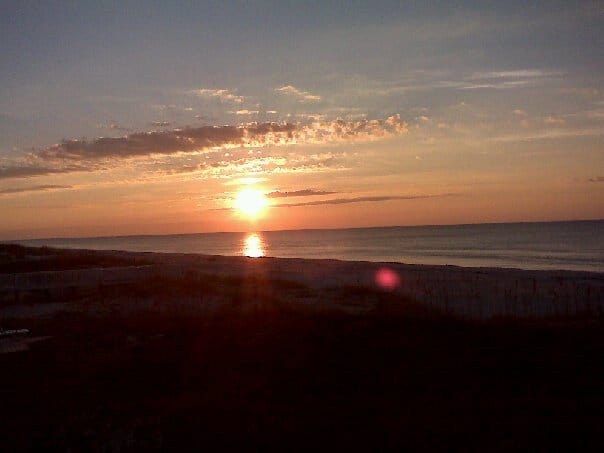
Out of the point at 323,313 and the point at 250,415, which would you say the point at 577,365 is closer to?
the point at 250,415

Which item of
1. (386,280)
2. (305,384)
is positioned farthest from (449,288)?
(305,384)

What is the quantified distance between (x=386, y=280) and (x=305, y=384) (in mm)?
22663

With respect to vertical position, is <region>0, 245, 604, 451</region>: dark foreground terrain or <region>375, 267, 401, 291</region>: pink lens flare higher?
<region>0, 245, 604, 451</region>: dark foreground terrain

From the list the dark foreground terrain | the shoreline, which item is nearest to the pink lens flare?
the shoreline

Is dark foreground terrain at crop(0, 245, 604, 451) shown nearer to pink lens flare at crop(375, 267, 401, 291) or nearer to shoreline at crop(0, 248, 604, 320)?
shoreline at crop(0, 248, 604, 320)

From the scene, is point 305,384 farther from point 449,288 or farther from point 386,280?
point 386,280

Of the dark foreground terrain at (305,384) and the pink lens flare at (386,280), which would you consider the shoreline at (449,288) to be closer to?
the pink lens flare at (386,280)

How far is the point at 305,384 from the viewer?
375 inches

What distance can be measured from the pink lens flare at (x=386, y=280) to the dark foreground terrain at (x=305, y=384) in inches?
458

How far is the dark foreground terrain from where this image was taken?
7266 millimetres

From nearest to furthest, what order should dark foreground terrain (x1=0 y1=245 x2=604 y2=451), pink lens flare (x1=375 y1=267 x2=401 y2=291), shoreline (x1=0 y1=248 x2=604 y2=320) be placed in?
dark foreground terrain (x1=0 y1=245 x2=604 y2=451)
shoreline (x1=0 y1=248 x2=604 y2=320)
pink lens flare (x1=375 y1=267 x2=401 y2=291)

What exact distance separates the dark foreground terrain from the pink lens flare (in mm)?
11643

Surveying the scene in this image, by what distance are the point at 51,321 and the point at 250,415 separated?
35.5ft

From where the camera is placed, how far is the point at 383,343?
40.3 ft
